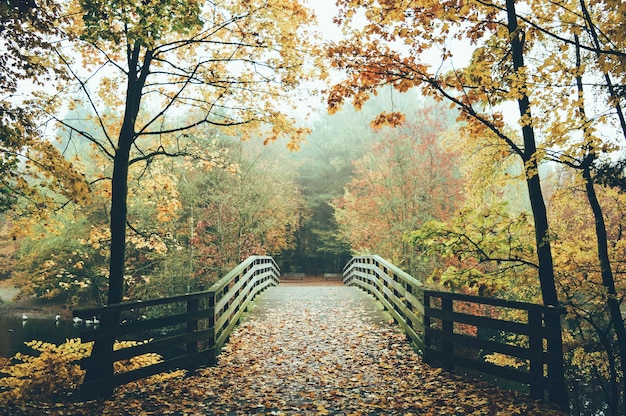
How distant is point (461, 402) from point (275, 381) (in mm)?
2320

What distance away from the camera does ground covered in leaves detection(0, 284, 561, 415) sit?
460 cm

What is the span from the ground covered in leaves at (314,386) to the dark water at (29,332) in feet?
58.6

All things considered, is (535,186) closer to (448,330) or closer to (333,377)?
(448,330)

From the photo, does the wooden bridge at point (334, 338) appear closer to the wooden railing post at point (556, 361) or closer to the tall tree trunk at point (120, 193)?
the wooden railing post at point (556, 361)

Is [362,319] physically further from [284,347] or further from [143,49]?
[143,49]

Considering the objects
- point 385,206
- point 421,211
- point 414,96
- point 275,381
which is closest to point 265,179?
point 385,206

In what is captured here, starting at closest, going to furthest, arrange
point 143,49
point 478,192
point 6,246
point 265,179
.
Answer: point 478,192, point 143,49, point 265,179, point 6,246

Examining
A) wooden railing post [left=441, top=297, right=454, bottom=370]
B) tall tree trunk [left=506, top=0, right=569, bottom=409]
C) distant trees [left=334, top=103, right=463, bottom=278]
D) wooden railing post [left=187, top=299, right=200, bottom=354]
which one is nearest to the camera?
tall tree trunk [left=506, top=0, right=569, bottom=409]

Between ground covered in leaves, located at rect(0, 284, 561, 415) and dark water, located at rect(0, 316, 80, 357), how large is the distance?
17.9 meters

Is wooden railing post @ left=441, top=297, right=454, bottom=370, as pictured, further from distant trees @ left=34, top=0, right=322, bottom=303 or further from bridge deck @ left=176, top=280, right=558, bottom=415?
distant trees @ left=34, top=0, right=322, bottom=303

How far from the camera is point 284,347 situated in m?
7.38

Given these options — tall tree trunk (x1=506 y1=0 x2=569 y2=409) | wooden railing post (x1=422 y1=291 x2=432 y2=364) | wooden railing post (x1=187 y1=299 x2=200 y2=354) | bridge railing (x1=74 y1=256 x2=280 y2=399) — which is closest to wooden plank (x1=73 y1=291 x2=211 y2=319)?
bridge railing (x1=74 y1=256 x2=280 y2=399)

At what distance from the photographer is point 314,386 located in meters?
5.45

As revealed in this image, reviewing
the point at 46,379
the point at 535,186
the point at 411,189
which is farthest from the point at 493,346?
the point at 411,189
